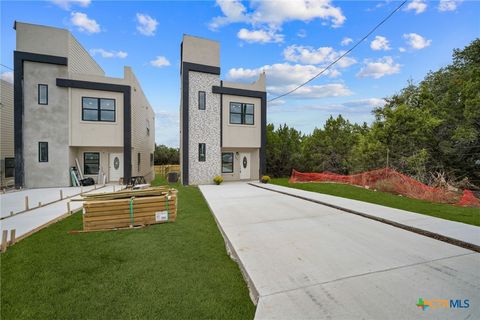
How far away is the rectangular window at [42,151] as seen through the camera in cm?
1312

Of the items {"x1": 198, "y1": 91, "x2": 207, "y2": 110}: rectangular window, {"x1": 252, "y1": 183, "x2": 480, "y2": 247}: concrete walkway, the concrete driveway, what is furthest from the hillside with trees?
the concrete driveway

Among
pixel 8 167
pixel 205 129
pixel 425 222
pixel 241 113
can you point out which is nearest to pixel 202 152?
pixel 205 129

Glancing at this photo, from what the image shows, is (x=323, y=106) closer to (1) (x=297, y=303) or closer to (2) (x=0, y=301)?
(1) (x=297, y=303)

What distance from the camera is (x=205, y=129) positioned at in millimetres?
15477

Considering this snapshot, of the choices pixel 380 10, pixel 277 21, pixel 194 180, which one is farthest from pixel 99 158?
pixel 380 10

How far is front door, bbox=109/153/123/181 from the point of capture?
15289 mm

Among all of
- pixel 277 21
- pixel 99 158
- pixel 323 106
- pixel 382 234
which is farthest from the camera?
pixel 323 106

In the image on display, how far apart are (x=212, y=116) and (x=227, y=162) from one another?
360 cm

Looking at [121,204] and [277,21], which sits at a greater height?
[277,21]

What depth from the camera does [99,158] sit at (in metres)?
15.0

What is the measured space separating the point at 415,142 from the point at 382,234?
556 inches

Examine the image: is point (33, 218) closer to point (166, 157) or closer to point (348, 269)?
point (348, 269)

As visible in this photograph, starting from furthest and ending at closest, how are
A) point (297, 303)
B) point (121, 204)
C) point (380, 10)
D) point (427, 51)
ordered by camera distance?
1. point (427, 51)
2. point (380, 10)
3. point (121, 204)
4. point (297, 303)

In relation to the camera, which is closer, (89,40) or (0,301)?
(0,301)
